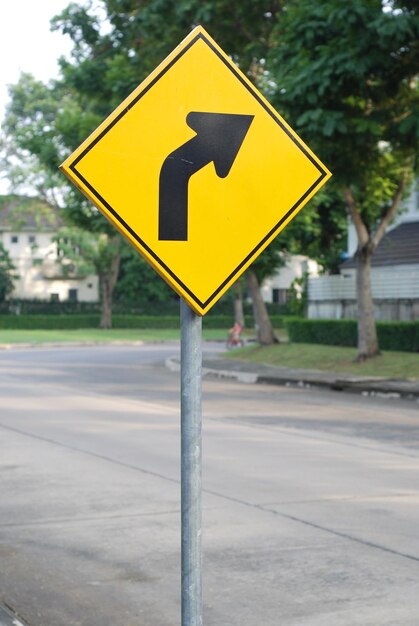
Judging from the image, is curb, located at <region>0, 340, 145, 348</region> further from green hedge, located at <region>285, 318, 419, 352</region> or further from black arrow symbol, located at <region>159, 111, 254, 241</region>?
black arrow symbol, located at <region>159, 111, 254, 241</region>

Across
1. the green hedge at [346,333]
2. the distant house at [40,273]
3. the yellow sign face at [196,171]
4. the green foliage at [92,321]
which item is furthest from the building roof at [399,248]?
the distant house at [40,273]

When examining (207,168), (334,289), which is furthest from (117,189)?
(334,289)

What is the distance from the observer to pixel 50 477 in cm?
1120

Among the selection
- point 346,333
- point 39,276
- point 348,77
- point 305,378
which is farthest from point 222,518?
point 39,276

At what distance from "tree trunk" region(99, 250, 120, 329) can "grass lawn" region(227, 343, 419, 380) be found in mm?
35484

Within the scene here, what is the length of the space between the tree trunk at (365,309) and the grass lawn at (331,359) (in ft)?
1.02

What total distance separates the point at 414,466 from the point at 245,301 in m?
68.3

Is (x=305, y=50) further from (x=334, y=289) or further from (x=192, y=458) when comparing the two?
(x=192, y=458)

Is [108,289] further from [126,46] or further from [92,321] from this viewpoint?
[126,46]

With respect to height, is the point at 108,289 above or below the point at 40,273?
below

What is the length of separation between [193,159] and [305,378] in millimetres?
21547

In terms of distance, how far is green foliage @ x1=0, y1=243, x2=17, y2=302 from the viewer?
267 feet

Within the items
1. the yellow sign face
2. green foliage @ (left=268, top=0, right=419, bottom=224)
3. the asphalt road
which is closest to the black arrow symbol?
the yellow sign face

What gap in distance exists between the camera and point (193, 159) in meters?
3.91
